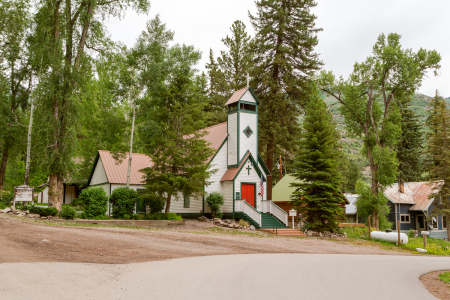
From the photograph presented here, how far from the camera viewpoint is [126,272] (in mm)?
8516

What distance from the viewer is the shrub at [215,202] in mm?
24516

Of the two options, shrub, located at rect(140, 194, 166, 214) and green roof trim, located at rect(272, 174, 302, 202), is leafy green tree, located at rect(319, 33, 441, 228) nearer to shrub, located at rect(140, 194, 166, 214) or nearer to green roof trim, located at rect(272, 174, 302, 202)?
green roof trim, located at rect(272, 174, 302, 202)

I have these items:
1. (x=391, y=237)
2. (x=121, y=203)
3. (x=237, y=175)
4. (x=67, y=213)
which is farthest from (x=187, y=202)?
(x=391, y=237)

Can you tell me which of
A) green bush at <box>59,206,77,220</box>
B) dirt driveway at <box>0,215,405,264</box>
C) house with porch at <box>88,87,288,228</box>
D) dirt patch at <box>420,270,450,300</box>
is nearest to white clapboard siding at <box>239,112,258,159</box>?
house with porch at <box>88,87,288,228</box>

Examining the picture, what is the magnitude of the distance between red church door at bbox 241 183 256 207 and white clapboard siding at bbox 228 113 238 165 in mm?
1821

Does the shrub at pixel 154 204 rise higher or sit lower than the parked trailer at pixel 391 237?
higher

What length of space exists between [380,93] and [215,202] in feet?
61.7

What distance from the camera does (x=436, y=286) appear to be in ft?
29.1

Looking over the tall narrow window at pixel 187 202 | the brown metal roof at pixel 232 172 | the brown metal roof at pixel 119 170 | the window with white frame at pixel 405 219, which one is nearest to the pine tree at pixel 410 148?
the window with white frame at pixel 405 219

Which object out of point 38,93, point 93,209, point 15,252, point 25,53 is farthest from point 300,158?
point 25,53

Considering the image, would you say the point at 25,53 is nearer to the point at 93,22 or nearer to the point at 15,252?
the point at 93,22

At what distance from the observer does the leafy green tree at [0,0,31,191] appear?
26328mm

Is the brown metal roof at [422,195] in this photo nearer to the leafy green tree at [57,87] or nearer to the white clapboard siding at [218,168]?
the white clapboard siding at [218,168]

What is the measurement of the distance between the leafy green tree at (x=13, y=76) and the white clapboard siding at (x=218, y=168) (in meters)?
15.2
